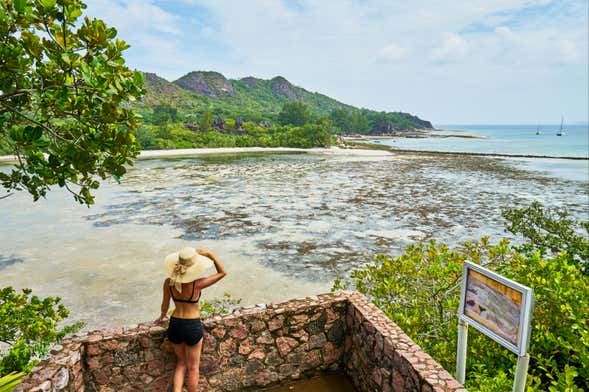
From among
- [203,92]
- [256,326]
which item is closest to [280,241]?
[256,326]

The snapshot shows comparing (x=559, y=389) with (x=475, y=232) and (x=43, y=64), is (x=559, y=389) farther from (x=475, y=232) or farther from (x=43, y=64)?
(x=475, y=232)

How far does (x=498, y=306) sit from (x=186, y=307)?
3.53 meters

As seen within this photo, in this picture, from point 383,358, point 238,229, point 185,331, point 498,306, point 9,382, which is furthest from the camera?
point 238,229

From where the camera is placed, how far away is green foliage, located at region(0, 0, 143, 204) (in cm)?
402

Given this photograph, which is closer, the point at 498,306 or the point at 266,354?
the point at 498,306

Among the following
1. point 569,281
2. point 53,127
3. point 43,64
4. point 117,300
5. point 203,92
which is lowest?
point 117,300

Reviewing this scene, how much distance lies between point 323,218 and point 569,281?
11932mm

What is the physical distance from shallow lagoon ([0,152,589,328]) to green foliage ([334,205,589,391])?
356 centimetres

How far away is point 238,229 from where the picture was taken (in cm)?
1543

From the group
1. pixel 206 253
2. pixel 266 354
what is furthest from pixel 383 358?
pixel 206 253

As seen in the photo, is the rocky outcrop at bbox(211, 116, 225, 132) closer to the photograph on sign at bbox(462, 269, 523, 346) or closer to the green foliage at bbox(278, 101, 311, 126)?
the green foliage at bbox(278, 101, 311, 126)

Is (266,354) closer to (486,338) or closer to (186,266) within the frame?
(186,266)

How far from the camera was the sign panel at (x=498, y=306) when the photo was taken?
3646 mm

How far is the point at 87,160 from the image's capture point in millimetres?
4793
